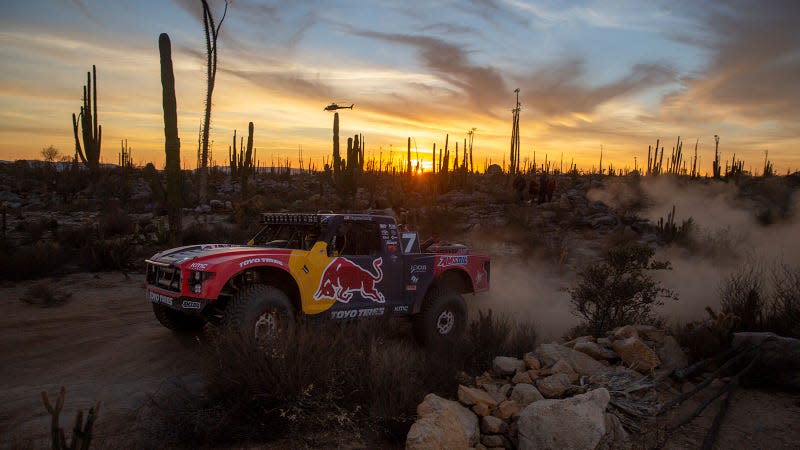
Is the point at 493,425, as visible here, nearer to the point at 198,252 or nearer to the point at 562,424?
the point at 562,424

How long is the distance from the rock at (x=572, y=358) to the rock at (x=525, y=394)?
761mm

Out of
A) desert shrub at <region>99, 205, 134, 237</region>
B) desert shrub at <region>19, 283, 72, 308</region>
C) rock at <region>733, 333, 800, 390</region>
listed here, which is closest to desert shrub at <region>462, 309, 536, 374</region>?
rock at <region>733, 333, 800, 390</region>

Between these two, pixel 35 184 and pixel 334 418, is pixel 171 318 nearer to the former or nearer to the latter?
pixel 334 418

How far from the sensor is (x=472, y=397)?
199 inches

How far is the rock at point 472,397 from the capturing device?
16.5 ft

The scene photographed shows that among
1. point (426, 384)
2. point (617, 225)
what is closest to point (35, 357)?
point (426, 384)

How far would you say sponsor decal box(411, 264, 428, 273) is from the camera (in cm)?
757

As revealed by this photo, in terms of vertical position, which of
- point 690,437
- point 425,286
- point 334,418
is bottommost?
point 690,437

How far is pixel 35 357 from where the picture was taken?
6668 millimetres

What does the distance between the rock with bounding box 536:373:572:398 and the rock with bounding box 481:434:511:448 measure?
0.91 metres

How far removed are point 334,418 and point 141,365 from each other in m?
3.10

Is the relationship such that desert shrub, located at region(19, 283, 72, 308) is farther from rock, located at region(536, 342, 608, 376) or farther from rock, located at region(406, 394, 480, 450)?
rock, located at region(536, 342, 608, 376)

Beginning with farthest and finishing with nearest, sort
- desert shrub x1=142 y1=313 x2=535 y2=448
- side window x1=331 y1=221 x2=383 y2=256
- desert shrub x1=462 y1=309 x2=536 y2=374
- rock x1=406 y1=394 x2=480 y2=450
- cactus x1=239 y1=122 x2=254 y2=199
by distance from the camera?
cactus x1=239 y1=122 x2=254 y2=199, side window x1=331 y1=221 x2=383 y2=256, desert shrub x1=462 y1=309 x2=536 y2=374, desert shrub x1=142 y1=313 x2=535 y2=448, rock x1=406 y1=394 x2=480 y2=450

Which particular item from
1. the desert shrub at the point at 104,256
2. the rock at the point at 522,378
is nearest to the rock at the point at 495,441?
the rock at the point at 522,378
